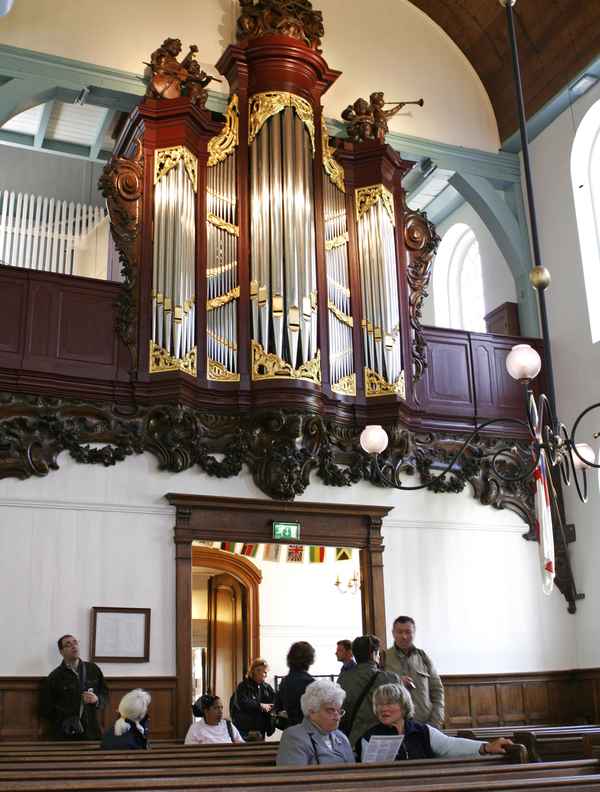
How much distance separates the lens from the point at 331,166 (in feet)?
40.2

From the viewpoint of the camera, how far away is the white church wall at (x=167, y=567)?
387 inches

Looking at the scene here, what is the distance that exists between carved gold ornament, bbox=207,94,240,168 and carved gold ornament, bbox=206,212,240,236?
656 mm

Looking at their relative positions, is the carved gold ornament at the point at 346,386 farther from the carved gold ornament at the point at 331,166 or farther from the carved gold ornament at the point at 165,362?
the carved gold ornament at the point at 331,166

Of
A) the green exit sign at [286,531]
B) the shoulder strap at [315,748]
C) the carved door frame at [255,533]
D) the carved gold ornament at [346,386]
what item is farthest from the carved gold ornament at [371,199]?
the shoulder strap at [315,748]

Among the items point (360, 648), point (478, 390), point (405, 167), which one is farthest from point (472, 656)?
point (405, 167)

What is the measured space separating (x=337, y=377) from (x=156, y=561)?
9.25 feet

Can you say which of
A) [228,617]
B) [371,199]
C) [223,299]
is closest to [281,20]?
[371,199]

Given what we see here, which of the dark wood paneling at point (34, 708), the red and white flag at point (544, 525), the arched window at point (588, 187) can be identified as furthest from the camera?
the arched window at point (588, 187)

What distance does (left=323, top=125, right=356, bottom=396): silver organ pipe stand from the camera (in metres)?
11.4

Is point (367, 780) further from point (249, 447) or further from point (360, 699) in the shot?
point (249, 447)

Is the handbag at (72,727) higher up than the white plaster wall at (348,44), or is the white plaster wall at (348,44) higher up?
the white plaster wall at (348,44)

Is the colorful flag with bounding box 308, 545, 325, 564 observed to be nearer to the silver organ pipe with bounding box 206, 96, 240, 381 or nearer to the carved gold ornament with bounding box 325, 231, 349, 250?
the silver organ pipe with bounding box 206, 96, 240, 381

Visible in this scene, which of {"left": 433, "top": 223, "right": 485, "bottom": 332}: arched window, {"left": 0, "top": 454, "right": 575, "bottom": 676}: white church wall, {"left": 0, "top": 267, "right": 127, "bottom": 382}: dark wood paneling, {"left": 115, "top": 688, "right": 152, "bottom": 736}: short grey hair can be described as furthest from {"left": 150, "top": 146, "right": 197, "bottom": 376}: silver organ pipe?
{"left": 433, "top": 223, "right": 485, "bottom": 332}: arched window

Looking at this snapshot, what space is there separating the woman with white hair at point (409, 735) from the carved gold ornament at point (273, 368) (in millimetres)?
5376
